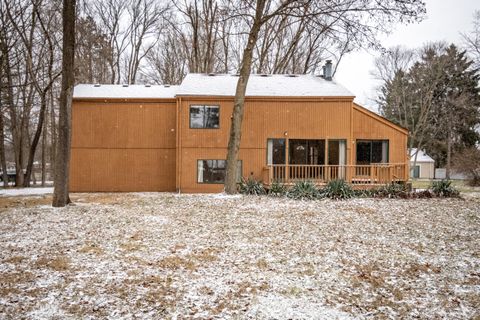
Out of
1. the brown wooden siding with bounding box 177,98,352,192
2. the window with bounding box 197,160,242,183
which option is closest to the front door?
the brown wooden siding with bounding box 177,98,352,192

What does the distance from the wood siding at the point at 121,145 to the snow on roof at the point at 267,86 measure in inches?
64.9

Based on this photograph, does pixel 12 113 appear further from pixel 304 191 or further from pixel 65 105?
pixel 304 191

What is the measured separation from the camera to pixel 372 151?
682 inches

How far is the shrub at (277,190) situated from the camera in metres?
14.0

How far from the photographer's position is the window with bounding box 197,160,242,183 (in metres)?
16.7

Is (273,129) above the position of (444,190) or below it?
above

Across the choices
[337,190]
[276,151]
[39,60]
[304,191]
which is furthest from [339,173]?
[39,60]

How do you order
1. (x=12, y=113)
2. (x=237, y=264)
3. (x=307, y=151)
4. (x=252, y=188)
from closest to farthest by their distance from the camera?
(x=237, y=264) < (x=252, y=188) < (x=307, y=151) < (x=12, y=113)

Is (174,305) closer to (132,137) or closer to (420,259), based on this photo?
(420,259)

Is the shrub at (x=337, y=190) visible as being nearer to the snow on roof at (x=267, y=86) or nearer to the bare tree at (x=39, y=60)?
the snow on roof at (x=267, y=86)

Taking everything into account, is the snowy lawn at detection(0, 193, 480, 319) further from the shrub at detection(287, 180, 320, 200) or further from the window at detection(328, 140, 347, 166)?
the window at detection(328, 140, 347, 166)

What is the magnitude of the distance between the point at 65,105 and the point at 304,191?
8.71 metres

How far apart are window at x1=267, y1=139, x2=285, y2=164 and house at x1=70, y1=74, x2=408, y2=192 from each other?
47mm

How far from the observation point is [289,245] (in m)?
7.11
